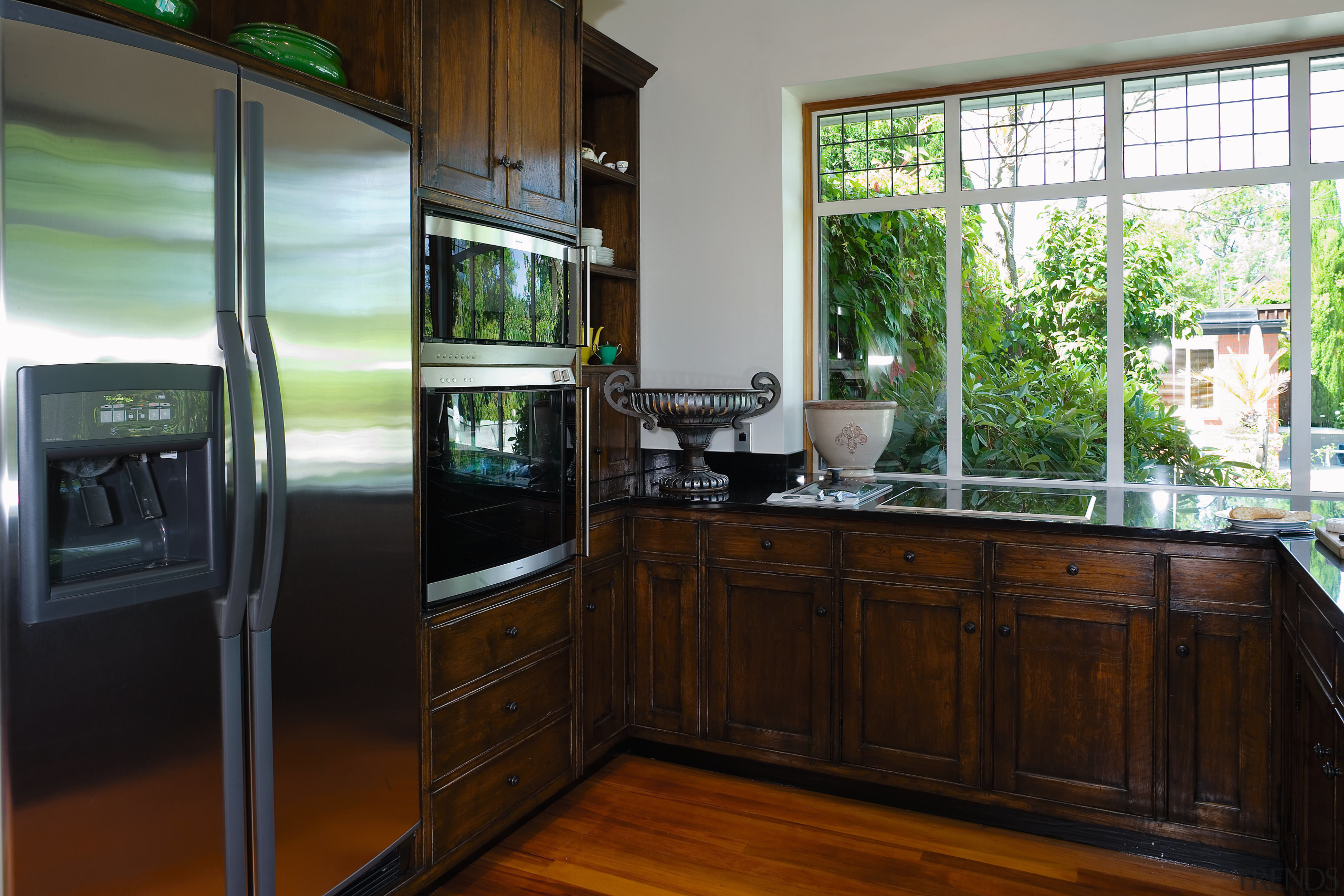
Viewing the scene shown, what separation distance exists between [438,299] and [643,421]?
53.9 inches

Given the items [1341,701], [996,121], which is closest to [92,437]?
[1341,701]

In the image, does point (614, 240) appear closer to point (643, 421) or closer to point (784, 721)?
point (643, 421)

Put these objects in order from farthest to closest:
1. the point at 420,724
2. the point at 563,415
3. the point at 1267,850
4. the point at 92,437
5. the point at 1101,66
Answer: the point at 1101,66
the point at 563,415
the point at 1267,850
the point at 420,724
the point at 92,437

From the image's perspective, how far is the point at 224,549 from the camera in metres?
1.68

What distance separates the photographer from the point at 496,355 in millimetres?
2436

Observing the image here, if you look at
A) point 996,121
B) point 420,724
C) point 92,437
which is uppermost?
point 996,121

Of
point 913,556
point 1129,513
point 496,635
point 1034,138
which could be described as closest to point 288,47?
point 496,635

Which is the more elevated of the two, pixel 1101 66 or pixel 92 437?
pixel 1101 66

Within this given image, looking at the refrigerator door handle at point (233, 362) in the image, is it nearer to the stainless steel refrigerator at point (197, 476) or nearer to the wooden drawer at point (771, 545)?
the stainless steel refrigerator at point (197, 476)

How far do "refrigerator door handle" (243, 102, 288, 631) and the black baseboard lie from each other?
1.81 metres

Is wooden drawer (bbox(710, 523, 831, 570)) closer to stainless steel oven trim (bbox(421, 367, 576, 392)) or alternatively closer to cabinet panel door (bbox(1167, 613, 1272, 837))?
stainless steel oven trim (bbox(421, 367, 576, 392))

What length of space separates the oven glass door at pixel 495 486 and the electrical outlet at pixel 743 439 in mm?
1010

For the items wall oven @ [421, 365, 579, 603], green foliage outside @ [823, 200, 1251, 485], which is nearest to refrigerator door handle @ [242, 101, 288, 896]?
wall oven @ [421, 365, 579, 603]

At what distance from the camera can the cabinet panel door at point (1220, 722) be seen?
242cm
